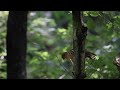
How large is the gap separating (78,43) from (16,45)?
0.91 metres

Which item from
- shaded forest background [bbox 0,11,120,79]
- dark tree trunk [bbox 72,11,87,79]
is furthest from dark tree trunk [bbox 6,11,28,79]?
dark tree trunk [bbox 72,11,87,79]

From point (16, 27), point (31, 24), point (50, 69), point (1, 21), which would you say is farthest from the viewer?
point (31, 24)

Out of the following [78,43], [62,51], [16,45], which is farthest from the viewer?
[62,51]

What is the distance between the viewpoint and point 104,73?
217 centimetres

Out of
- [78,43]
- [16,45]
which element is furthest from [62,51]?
[78,43]

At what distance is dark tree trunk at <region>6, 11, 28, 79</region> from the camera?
89.1 inches

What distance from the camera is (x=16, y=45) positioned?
2.27 m

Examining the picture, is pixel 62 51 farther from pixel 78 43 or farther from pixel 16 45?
pixel 78 43

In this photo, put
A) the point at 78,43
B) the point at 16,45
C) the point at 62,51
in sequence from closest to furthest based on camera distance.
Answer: the point at 78,43 < the point at 16,45 < the point at 62,51

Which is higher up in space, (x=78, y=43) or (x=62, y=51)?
(x=78, y=43)

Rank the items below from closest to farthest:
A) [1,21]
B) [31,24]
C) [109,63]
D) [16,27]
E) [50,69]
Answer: [109,63], [16,27], [50,69], [1,21], [31,24]
